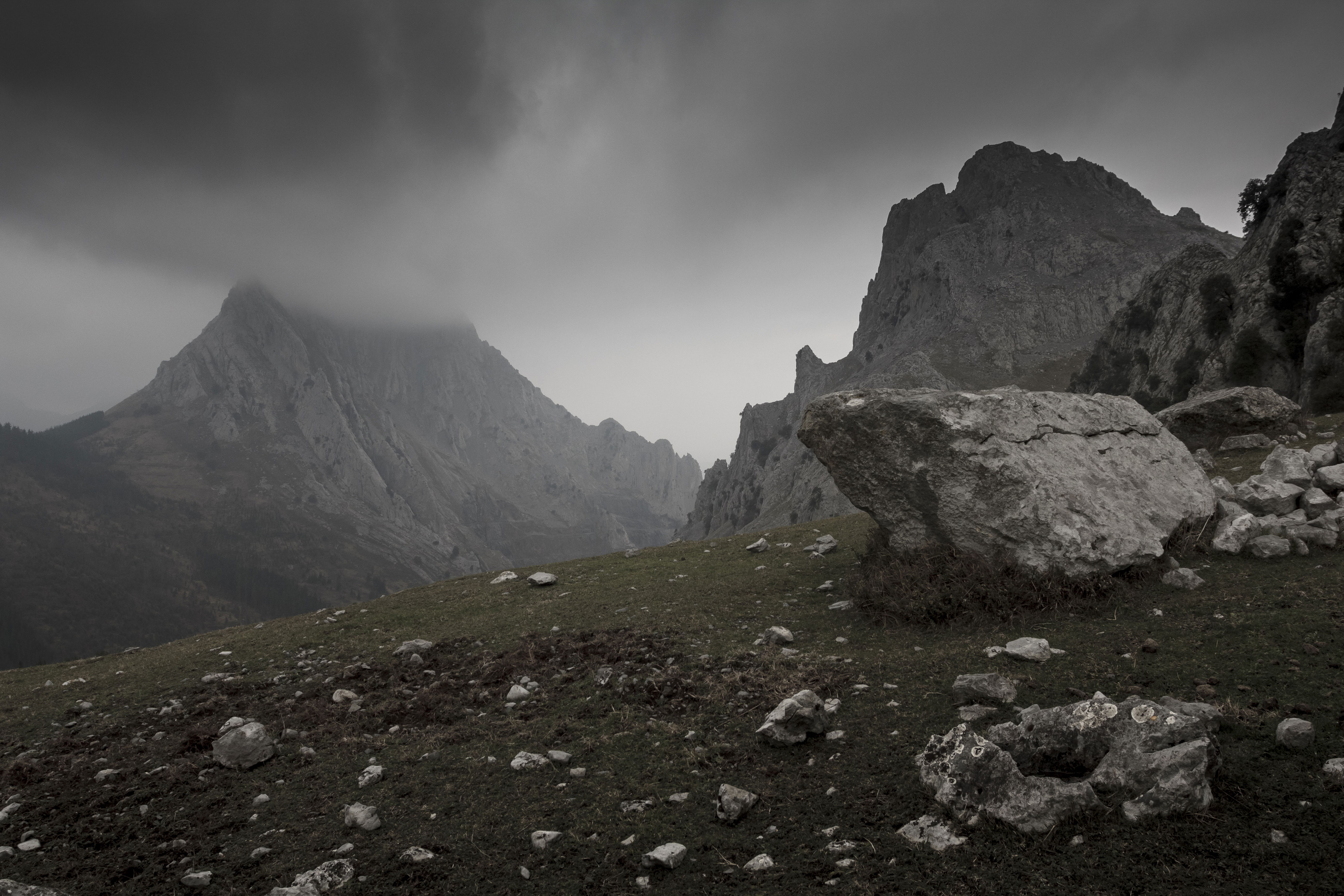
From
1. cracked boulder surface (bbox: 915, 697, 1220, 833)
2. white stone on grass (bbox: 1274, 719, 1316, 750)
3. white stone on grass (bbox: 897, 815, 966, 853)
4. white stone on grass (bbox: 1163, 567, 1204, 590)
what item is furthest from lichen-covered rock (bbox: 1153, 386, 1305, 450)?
white stone on grass (bbox: 897, 815, 966, 853)

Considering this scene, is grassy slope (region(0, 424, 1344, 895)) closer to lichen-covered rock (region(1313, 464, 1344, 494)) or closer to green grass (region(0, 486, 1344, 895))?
green grass (region(0, 486, 1344, 895))

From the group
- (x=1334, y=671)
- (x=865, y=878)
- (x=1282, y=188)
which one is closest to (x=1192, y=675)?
(x=1334, y=671)

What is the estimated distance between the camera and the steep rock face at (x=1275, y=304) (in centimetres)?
4756

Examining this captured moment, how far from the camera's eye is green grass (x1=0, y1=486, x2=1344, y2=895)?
17.7 feet

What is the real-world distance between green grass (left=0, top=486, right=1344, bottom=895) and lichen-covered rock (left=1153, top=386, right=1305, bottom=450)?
65.5ft

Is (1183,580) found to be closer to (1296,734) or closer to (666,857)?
(1296,734)

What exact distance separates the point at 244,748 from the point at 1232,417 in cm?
3789

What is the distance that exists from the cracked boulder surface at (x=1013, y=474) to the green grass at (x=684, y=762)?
4.83 feet

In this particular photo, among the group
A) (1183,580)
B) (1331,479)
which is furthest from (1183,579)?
(1331,479)

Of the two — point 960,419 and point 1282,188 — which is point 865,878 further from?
point 1282,188

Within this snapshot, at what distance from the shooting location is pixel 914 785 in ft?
22.3

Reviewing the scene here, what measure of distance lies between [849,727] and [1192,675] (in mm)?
4700

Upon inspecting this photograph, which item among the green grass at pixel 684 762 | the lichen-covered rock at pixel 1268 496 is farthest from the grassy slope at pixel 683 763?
the lichen-covered rock at pixel 1268 496

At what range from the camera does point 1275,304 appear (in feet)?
193
